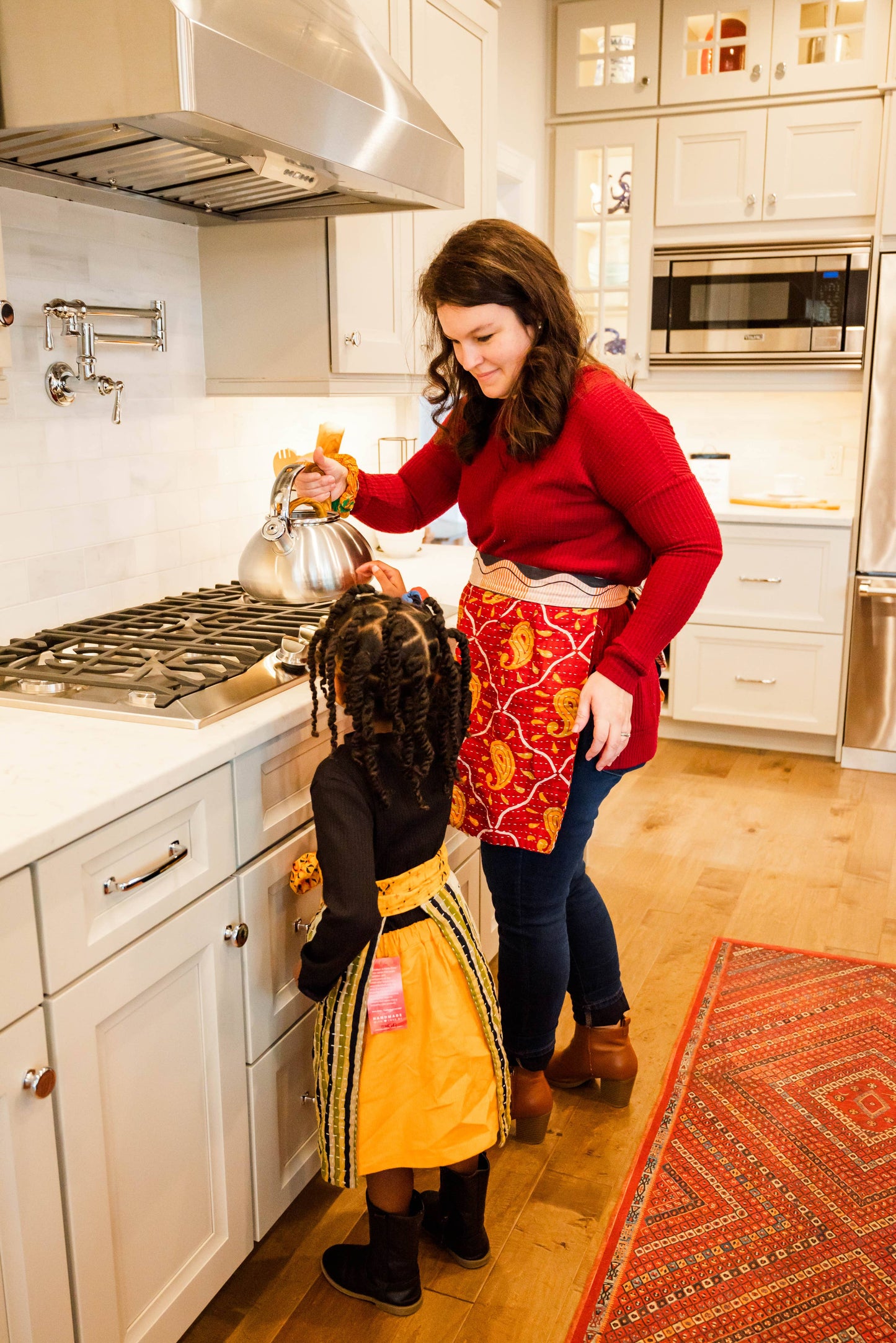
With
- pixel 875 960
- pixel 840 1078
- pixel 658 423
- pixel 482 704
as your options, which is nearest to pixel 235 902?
pixel 482 704

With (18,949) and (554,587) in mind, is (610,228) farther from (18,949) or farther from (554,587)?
(18,949)

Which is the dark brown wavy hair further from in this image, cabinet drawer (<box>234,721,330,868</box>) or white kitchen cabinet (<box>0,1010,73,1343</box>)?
white kitchen cabinet (<box>0,1010,73,1343</box>)

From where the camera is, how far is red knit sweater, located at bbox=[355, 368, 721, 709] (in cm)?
154

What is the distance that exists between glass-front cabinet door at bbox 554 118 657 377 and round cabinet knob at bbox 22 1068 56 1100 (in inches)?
133

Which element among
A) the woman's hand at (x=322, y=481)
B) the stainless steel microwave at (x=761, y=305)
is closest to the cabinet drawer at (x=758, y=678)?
the stainless steel microwave at (x=761, y=305)

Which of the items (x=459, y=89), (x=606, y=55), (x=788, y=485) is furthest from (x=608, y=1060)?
(x=606, y=55)

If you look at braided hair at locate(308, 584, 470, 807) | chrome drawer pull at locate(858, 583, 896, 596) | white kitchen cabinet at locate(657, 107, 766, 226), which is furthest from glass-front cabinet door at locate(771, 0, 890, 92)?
braided hair at locate(308, 584, 470, 807)

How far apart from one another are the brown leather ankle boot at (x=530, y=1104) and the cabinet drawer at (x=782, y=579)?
2.18 meters

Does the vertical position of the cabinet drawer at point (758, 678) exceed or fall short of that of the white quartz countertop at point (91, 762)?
it falls short

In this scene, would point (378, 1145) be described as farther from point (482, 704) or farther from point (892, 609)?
Result: point (892, 609)

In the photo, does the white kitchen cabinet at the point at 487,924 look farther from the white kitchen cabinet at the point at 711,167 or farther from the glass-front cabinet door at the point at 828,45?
the glass-front cabinet door at the point at 828,45

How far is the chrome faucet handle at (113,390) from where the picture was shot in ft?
6.40

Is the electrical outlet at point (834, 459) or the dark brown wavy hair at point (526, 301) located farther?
the electrical outlet at point (834, 459)

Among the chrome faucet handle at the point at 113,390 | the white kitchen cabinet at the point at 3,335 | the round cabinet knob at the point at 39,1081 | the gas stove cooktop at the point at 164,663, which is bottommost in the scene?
the round cabinet knob at the point at 39,1081
